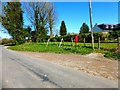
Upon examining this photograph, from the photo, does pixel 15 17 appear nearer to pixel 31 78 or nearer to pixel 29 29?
pixel 29 29

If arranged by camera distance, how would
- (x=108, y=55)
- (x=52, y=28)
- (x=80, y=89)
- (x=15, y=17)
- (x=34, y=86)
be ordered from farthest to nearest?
(x=52, y=28), (x=15, y=17), (x=108, y=55), (x=34, y=86), (x=80, y=89)

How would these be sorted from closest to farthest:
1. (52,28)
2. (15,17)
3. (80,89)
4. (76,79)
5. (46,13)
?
(80,89), (76,79), (15,17), (46,13), (52,28)

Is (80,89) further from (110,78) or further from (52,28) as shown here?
(52,28)

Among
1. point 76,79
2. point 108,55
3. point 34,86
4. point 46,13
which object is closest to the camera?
point 34,86

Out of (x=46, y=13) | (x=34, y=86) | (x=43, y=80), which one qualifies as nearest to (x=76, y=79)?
(x=43, y=80)

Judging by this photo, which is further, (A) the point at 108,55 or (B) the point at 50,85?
(A) the point at 108,55

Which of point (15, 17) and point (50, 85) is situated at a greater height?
point (15, 17)

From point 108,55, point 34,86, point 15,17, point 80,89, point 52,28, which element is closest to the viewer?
point 80,89

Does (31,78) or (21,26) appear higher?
(21,26)

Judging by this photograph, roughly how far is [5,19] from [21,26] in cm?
351

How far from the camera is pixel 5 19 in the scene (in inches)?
1960

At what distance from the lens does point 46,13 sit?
55438mm

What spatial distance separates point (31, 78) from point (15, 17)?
134 feet

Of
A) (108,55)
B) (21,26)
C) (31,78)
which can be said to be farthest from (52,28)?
(31,78)
